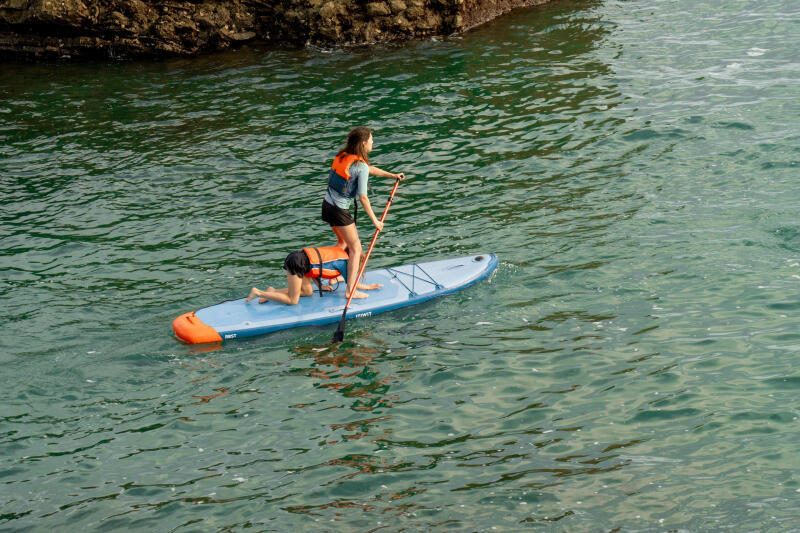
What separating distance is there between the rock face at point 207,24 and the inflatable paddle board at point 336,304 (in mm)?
12108

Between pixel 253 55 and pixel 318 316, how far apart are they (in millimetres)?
13009

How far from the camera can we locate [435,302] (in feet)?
34.3

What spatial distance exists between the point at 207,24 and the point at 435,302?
1450 cm

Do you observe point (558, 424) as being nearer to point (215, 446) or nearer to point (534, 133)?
point (215, 446)

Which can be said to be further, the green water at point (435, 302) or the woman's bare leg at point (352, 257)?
the woman's bare leg at point (352, 257)

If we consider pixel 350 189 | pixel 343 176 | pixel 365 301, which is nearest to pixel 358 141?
pixel 343 176

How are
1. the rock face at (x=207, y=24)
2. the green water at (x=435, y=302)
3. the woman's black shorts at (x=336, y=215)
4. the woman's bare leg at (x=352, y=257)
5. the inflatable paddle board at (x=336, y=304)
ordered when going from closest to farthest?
the green water at (x=435, y=302) → the inflatable paddle board at (x=336, y=304) → the woman's black shorts at (x=336, y=215) → the woman's bare leg at (x=352, y=257) → the rock face at (x=207, y=24)

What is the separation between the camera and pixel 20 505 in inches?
279

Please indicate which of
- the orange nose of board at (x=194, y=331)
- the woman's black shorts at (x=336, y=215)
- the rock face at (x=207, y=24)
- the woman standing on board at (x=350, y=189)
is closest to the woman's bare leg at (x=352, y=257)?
the woman standing on board at (x=350, y=189)

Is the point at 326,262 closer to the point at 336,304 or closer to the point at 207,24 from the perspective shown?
the point at 336,304

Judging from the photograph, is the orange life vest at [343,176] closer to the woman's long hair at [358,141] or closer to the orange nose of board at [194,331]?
the woman's long hair at [358,141]

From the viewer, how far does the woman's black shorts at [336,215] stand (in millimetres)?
10156

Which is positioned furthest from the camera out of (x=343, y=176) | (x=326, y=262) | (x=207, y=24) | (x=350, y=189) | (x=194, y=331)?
(x=207, y=24)

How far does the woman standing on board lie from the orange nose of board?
1949mm
